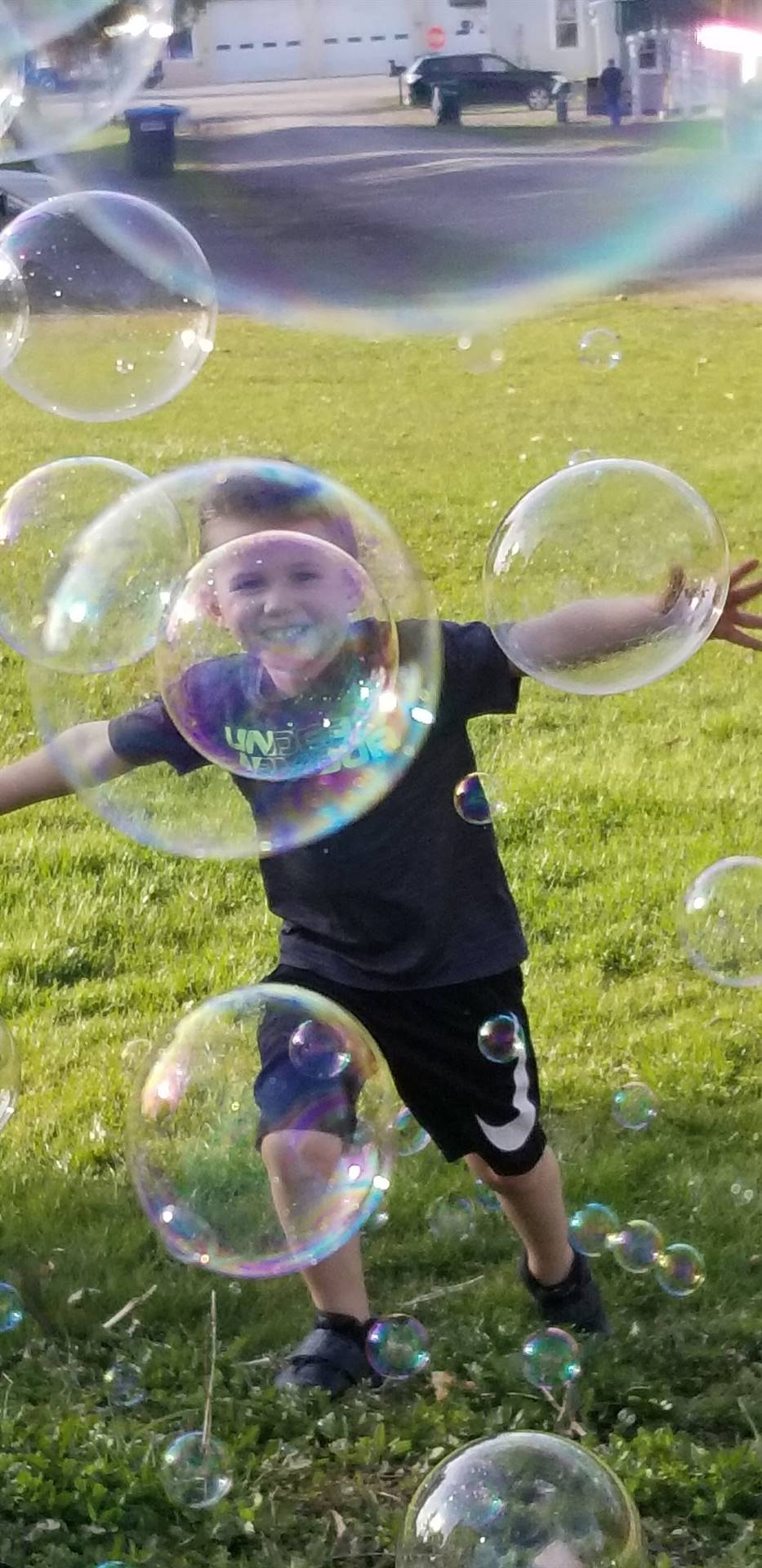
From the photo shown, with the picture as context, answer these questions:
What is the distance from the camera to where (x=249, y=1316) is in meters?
2.84

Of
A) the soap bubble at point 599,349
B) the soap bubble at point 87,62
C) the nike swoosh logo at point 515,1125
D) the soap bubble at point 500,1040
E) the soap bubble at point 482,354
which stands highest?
the soap bubble at point 87,62

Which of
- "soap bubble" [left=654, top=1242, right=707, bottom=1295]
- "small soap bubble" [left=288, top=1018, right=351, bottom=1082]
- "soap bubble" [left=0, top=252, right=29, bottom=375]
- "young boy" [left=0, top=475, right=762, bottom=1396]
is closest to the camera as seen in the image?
"small soap bubble" [left=288, top=1018, right=351, bottom=1082]

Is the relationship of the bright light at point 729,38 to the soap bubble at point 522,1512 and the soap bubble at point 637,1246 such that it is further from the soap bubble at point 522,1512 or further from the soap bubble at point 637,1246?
the soap bubble at point 522,1512

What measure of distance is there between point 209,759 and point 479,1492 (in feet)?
3.52

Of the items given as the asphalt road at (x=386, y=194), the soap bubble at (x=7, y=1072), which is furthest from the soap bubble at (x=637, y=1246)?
the asphalt road at (x=386, y=194)

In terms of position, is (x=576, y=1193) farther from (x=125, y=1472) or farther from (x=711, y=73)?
(x=711, y=73)

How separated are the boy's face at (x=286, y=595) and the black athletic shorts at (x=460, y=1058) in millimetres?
531

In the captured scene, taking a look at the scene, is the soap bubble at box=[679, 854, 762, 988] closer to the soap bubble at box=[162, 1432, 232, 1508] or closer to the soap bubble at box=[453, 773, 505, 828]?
Result: the soap bubble at box=[453, 773, 505, 828]

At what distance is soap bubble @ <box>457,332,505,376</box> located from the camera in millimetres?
10836

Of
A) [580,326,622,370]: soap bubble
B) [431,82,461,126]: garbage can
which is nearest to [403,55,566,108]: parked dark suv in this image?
[431,82,461,126]: garbage can

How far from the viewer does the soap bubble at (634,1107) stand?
323cm

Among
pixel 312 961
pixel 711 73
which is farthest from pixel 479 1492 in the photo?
pixel 711 73

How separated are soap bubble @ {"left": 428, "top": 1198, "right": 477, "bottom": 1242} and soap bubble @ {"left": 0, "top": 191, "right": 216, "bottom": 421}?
179 cm

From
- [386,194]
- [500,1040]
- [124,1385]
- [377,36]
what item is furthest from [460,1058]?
[386,194]
